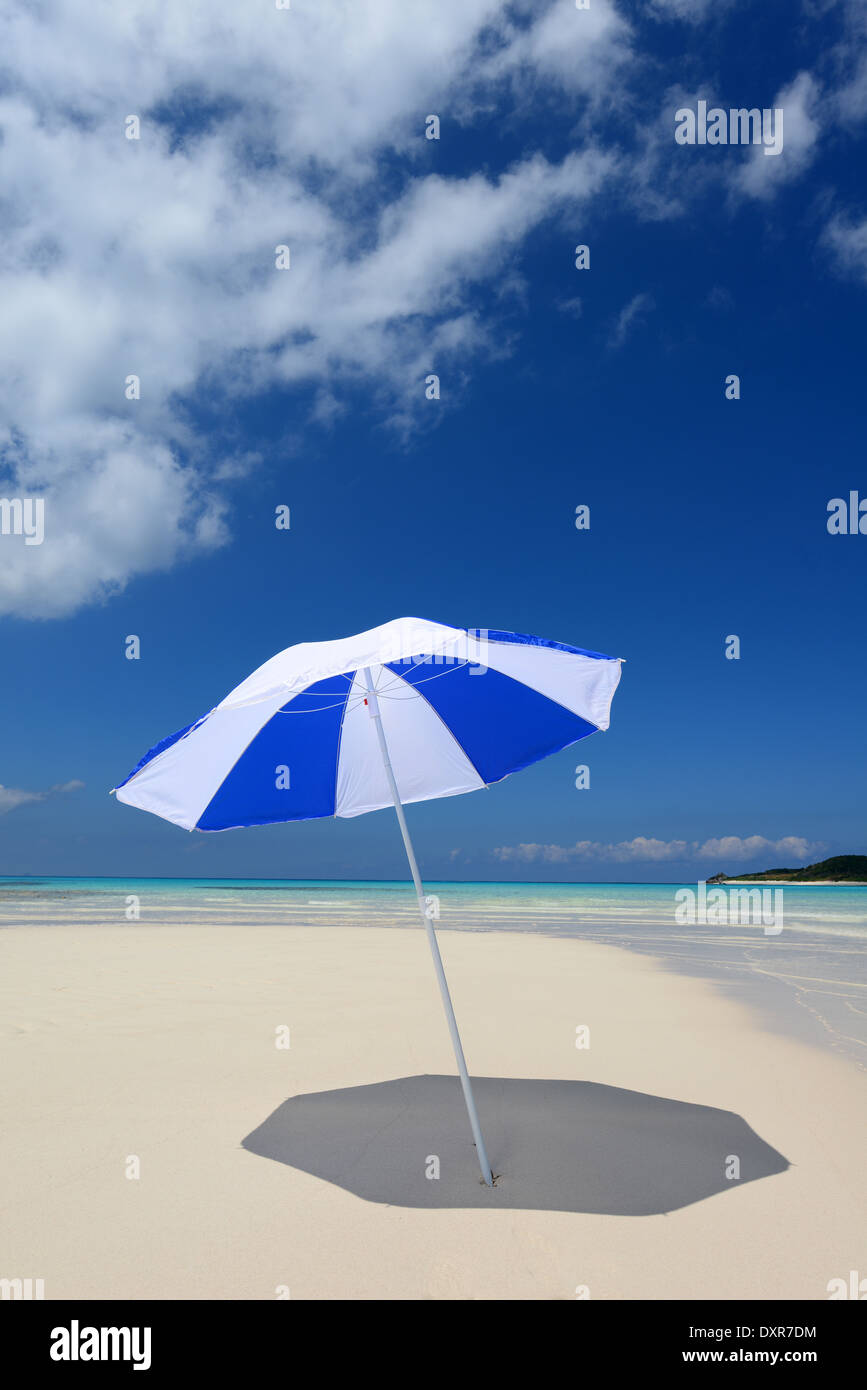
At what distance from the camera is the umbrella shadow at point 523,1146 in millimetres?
3748

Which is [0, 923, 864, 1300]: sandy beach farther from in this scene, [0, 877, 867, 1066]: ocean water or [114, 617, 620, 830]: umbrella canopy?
[114, 617, 620, 830]: umbrella canopy

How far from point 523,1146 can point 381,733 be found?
8.00 feet

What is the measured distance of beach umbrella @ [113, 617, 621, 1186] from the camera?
14.2 ft

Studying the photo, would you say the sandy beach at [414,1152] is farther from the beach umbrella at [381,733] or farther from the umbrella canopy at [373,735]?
the umbrella canopy at [373,735]

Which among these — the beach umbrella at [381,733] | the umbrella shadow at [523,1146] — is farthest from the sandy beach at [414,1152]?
the beach umbrella at [381,733]

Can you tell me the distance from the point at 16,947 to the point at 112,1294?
488 inches

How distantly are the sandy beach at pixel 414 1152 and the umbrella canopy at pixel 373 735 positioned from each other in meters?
1.90

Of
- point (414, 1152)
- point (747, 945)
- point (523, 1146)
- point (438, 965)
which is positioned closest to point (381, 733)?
point (438, 965)

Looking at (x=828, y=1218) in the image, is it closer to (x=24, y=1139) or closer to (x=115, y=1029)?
(x=24, y=1139)

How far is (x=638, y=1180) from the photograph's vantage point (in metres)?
3.89

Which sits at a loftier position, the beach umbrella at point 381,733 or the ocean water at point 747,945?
the beach umbrella at point 381,733

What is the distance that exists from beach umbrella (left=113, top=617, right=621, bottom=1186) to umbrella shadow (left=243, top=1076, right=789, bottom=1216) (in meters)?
0.51
